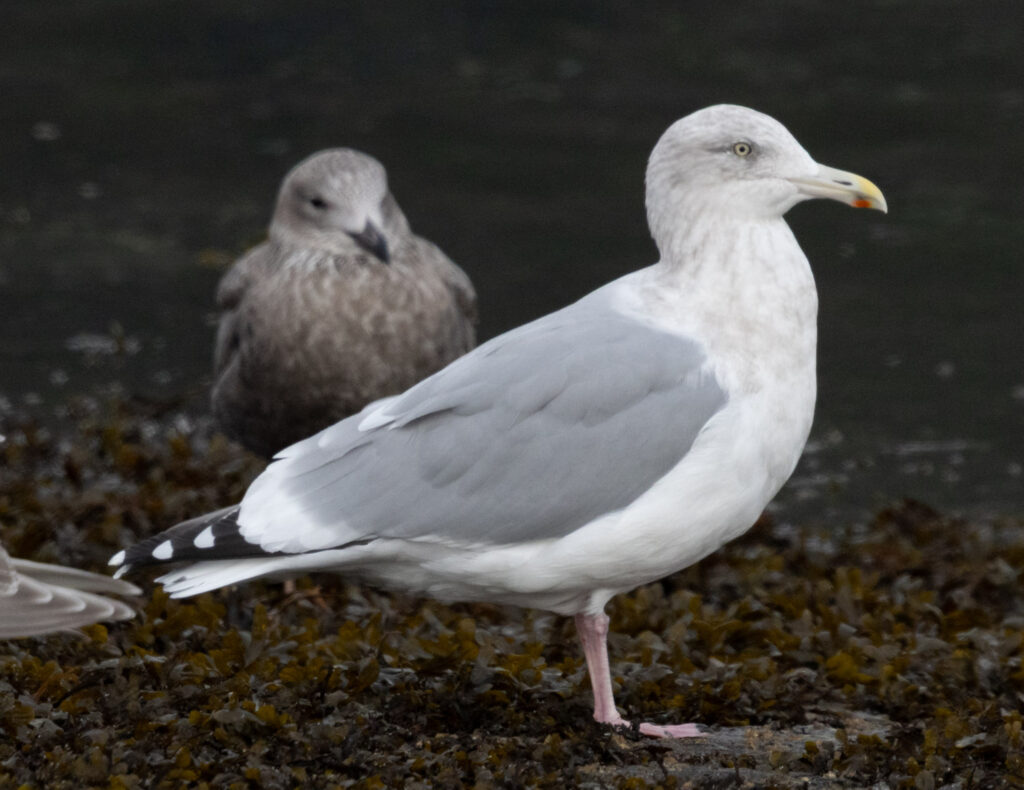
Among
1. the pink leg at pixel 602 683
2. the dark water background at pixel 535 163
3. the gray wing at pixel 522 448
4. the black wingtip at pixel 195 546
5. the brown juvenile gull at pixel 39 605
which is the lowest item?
the dark water background at pixel 535 163

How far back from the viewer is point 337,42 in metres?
12.7

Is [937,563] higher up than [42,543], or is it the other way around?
[42,543]

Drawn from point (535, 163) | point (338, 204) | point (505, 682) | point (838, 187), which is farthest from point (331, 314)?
point (535, 163)

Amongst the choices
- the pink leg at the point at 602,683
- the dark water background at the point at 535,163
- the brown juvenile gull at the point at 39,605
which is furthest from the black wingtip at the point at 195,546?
the dark water background at the point at 535,163

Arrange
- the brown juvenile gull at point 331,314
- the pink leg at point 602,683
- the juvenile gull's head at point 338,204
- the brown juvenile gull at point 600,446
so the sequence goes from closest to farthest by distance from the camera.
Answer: the brown juvenile gull at point 600,446 < the pink leg at point 602,683 < the brown juvenile gull at point 331,314 < the juvenile gull's head at point 338,204

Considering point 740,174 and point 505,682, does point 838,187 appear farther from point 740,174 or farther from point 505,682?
point 505,682

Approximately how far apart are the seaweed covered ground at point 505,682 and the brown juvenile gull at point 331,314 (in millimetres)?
518

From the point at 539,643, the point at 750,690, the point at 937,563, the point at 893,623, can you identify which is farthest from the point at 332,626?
the point at 937,563

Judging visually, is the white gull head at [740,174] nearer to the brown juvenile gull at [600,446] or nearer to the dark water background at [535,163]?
the brown juvenile gull at [600,446]

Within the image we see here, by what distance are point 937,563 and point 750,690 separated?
2.30 m

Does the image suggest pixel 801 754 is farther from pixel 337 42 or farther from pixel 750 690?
pixel 337 42

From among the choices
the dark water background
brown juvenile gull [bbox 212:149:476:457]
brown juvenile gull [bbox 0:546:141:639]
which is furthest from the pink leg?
the dark water background

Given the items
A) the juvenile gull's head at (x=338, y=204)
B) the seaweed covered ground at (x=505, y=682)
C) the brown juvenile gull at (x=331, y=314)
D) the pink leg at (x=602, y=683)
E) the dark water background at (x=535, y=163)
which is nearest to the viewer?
the seaweed covered ground at (x=505, y=682)

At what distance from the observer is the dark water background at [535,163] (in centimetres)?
902
